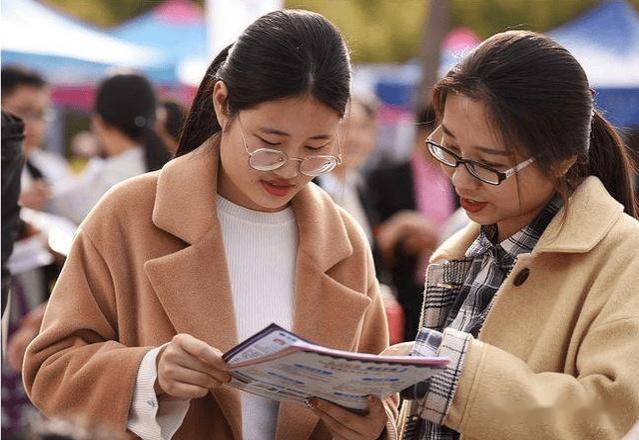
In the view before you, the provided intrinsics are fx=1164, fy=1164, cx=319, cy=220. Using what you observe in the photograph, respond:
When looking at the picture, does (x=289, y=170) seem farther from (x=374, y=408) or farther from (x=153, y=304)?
(x=374, y=408)

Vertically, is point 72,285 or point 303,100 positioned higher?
point 303,100

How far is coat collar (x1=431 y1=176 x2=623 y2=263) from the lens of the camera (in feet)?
7.90

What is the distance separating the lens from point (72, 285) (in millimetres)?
2590

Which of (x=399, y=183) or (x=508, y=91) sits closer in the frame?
(x=508, y=91)

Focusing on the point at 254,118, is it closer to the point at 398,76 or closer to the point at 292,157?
the point at 292,157

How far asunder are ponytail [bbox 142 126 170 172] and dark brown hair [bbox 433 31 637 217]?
8.80 ft

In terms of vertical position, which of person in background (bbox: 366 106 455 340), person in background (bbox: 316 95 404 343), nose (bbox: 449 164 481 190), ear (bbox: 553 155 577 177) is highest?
ear (bbox: 553 155 577 177)

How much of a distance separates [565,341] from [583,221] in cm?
26

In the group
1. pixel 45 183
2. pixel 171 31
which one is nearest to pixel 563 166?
pixel 45 183

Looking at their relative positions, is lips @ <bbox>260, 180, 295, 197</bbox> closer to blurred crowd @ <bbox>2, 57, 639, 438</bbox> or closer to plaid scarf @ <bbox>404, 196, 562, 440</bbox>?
plaid scarf @ <bbox>404, 196, 562, 440</bbox>

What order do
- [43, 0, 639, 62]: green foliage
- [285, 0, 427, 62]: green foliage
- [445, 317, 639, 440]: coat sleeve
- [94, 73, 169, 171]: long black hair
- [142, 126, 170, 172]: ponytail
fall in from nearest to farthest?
1. [445, 317, 639, 440]: coat sleeve
2. [142, 126, 170, 172]: ponytail
3. [94, 73, 169, 171]: long black hair
4. [43, 0, 639, 62]: green foliage
5. [285, 0, 427, 62]: green foliage

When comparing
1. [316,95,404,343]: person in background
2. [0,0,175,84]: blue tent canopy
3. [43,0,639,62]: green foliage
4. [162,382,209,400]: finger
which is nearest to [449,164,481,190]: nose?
[162,382,209,400]: finger

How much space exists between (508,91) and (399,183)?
147 inches

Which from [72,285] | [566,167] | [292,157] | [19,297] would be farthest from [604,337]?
[19,297]
